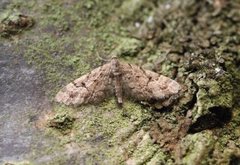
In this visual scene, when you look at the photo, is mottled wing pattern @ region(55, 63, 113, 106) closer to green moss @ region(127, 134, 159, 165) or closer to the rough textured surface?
the rough textured surface

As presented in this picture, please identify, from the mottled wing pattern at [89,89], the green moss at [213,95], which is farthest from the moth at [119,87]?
the green moss at [213,95]

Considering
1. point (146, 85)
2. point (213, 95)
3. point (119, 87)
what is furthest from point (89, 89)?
point (213, 95)

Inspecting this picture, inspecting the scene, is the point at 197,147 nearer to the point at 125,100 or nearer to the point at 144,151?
the point at 144,151

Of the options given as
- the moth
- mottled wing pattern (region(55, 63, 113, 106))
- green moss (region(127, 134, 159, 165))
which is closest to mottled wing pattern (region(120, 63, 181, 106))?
the moth

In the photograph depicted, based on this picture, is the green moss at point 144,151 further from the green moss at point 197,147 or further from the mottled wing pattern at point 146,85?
the mottled wing pattern at point 146,85

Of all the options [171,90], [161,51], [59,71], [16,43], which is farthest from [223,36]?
[16,43]
